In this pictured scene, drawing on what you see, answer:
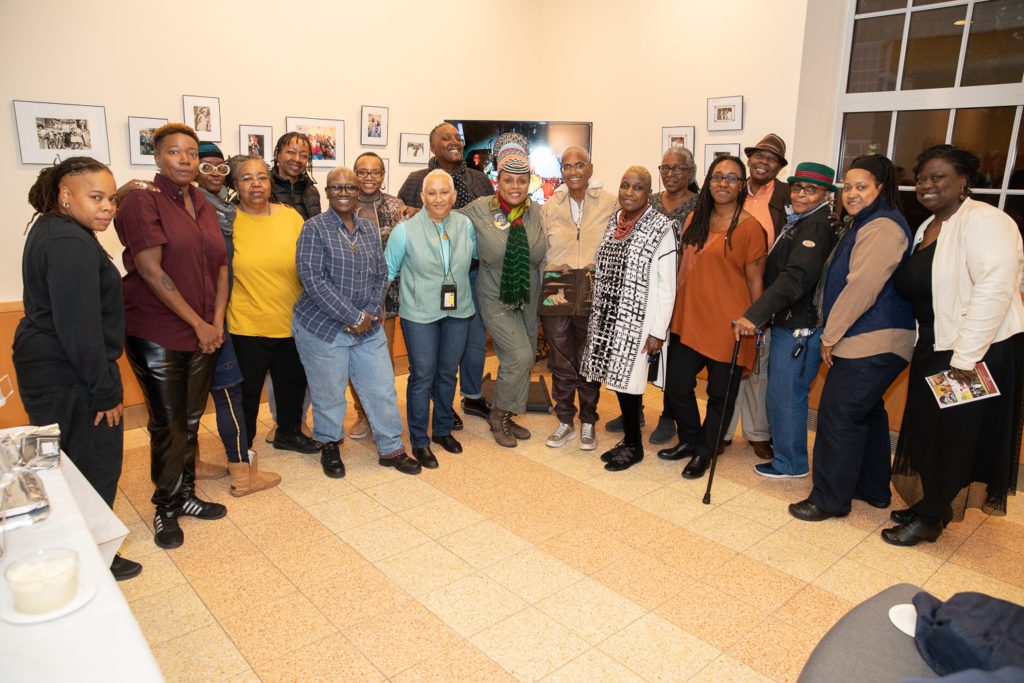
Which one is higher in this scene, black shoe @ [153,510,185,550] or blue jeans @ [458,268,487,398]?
blue jeans @ [458,268,487,398]

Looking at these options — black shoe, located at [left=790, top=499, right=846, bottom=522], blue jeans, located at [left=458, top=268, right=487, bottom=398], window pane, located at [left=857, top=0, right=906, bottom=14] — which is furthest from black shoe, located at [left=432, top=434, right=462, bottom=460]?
window pane, located at [left=857, top=0, right=906, bottom=14]

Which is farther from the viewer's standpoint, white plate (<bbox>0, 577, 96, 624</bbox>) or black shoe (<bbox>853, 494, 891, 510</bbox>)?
black shoe (<bbox>853, 494, 891, 510</bbox>)

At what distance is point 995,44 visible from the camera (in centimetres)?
433

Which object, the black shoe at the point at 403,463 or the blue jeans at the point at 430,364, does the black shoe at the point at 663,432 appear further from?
the black shoe at the point at 403,463

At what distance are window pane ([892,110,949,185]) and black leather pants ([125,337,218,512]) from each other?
15.9ft

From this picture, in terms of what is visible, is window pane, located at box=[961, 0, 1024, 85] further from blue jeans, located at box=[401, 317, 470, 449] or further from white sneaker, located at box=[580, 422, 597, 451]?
blue jeans, located at box=[401, 317, 470, 449]

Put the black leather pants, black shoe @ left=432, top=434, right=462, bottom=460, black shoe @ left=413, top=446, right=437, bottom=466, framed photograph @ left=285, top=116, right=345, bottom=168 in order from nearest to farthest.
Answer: the black leather pants < black shoe @ left=413, top=446, right=437, bottom=466 < black shoe @ left=432, top=434, right=462, bottom=460 < framed photograph @ left=285, top=116, right=345, bottom=168

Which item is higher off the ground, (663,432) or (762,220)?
(762,220)

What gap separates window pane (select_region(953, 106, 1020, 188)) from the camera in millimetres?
4363

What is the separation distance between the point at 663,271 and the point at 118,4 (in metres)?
3.82

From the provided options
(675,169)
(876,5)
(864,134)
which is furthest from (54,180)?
(876,5)

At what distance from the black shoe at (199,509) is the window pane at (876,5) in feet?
17.9

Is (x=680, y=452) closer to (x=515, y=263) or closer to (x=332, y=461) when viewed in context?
(x=515, y=263)

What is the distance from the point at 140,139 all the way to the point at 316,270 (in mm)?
2082
